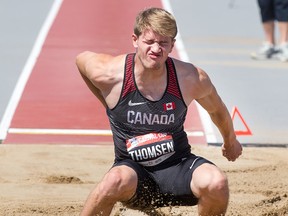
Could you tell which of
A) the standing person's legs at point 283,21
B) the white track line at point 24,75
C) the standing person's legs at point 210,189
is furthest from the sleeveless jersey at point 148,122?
the standing person's legs at point 283,21

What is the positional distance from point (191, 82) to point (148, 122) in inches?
15.4

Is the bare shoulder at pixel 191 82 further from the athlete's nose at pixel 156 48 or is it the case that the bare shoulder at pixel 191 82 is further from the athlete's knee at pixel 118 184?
the athlete's knee at pixel 118 184

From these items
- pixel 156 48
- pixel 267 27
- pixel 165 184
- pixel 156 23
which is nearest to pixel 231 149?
pixel 165 184

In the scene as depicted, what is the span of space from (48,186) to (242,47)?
26.4 feet

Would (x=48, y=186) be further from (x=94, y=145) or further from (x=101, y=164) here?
(x=94, y=145)

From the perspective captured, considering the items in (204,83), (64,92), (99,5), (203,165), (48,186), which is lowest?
(99,5)

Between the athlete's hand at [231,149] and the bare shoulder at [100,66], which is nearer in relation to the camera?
the bare shoulder at [100,66]

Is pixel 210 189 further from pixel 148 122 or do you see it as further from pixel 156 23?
pixel 156 23

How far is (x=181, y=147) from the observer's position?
6.20m

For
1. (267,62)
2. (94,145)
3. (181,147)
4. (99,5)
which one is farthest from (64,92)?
(99,5)

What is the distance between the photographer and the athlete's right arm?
20.2ft

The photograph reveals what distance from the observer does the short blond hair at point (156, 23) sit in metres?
5.79

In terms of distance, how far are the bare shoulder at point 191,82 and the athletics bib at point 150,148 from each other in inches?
11.8

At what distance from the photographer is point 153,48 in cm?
580
